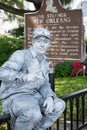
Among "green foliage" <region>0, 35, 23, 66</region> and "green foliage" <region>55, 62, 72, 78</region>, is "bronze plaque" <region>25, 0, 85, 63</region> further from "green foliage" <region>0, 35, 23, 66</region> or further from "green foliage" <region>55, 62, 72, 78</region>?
"green foliage" <region>0, 35, 23, 66</region>

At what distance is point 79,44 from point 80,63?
1.68ft

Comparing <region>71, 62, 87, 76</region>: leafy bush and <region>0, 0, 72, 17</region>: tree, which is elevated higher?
<region>0, 0, 72, 17</region>: tree

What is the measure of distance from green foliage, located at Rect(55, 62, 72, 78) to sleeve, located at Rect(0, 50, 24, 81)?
26.4ft

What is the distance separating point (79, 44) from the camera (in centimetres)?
1145

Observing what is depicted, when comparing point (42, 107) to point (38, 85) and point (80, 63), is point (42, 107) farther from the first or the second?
point (80, 63)

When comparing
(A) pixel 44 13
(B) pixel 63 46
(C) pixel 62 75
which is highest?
(A) pixel 44 13

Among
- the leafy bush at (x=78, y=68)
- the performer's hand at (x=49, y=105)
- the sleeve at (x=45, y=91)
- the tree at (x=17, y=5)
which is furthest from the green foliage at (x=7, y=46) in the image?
the performer's hand at (x=49, y=105)

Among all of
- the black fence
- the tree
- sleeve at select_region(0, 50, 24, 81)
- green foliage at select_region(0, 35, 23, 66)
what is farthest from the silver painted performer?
the tree

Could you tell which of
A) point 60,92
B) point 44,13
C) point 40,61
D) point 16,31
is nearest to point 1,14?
point 16,31

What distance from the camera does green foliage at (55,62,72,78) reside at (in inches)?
456

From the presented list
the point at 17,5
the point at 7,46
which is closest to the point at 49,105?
the point at 7,46

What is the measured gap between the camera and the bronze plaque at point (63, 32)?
37.6 ft

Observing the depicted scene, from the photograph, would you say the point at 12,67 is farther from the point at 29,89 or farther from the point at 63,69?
the point at 63,69

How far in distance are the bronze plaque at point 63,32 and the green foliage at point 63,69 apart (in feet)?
0.45
